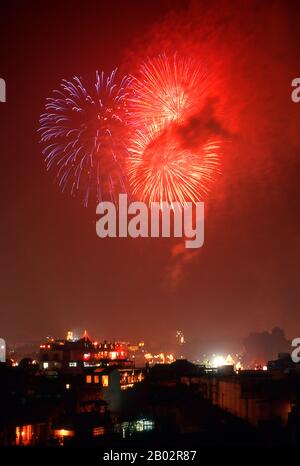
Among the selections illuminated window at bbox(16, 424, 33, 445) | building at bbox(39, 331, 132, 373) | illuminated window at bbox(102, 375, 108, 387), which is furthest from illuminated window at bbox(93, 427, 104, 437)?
building at bbox(39, 331, 132, 373)

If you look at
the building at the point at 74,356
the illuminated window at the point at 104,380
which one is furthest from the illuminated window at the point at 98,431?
the building at the point at 74,356

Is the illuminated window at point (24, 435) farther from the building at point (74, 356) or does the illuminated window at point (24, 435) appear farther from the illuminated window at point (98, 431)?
the building at point (74, 356)

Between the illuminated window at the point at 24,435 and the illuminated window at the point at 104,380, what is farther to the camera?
the illuminated window at the point at 104,380

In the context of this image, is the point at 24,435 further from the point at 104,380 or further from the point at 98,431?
the point at 104,380

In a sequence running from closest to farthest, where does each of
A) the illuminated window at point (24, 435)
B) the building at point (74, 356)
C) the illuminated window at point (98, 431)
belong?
1. the illuminated window at point (24, 435)
2. the illuminated window at point (98, 431)
3. the building at point (74, 356)

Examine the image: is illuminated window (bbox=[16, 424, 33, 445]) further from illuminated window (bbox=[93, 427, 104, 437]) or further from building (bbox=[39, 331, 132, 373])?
building (bbox=[39, 331, 132, 373])

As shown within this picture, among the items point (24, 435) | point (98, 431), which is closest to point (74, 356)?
point (98, 431)

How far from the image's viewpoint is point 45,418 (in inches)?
598

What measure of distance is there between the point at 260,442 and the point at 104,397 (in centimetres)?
893
